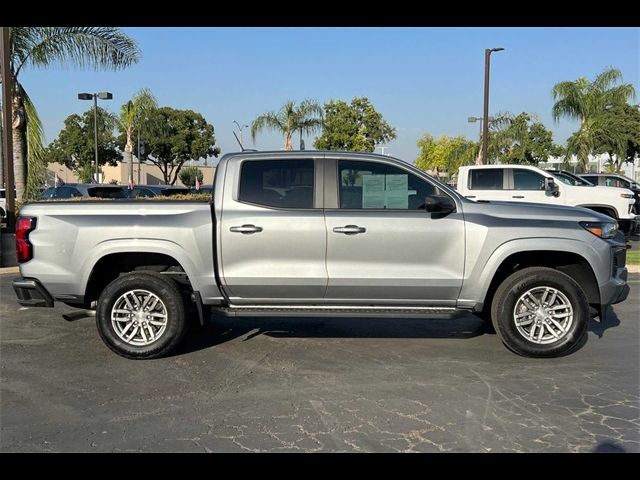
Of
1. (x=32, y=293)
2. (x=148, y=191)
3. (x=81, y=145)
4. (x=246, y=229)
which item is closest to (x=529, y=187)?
(x=246, y=229)

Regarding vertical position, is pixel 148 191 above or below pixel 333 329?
above

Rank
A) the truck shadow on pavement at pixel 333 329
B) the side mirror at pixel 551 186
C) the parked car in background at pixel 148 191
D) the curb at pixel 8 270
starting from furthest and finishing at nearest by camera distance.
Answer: the parked car in background at pixel 148 191 < the side mirror at pixel 551 186 < the curb at pixel 8 270 < the truck shadow on pavement at pixel 333 329

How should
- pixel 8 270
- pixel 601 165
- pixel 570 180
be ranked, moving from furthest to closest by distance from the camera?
pixel 601 165 → pixel 570 180 → pixel 8 270

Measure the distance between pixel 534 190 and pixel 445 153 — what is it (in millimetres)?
52681

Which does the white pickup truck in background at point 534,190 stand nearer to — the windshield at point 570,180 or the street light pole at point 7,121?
the windshield at point 570,180

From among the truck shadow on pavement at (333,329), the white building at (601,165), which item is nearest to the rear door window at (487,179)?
the truck shadow on pavement at (333,329)

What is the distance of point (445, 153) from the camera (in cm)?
6581

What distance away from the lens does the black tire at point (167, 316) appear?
→ 5648mm

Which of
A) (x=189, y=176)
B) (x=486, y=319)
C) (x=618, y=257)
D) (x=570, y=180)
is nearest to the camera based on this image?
(x=618, y=257)

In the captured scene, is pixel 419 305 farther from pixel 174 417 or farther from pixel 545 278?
pixel 174 417

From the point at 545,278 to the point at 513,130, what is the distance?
113 ft

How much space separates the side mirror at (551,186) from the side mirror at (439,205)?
375 inches

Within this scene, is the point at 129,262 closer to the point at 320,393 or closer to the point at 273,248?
the point at 273,248
